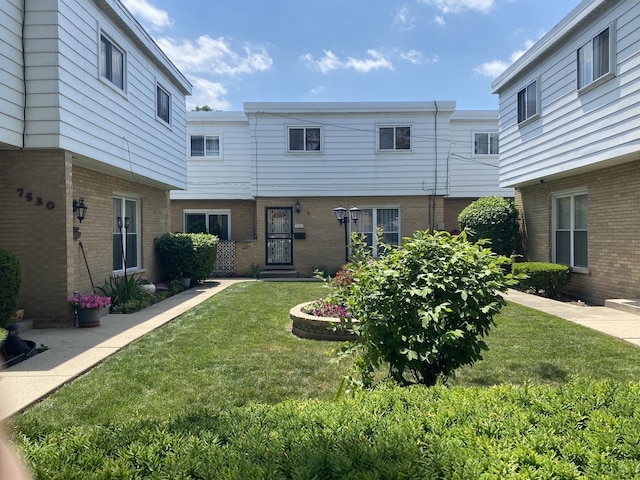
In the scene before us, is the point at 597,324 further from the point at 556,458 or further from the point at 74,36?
the point at 74,36

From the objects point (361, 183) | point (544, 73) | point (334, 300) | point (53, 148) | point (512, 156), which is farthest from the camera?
point (361, 183)

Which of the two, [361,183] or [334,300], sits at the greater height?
[361,183]

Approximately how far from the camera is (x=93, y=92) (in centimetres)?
783

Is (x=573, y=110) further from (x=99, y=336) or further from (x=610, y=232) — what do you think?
(x=99, y=336)

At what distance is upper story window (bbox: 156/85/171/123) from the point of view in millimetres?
11391

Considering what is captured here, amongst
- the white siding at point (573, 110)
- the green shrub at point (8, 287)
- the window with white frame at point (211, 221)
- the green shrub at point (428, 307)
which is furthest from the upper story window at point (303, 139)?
the green shrub at point (428, 307)

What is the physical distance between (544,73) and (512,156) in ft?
8.35

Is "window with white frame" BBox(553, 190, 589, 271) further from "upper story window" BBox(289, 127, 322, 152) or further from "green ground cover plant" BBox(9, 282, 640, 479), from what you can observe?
"green ground cover plant" BBox(9, 282, 640, 479)

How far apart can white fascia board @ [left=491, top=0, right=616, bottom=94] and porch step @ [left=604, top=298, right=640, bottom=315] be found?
5.85 m

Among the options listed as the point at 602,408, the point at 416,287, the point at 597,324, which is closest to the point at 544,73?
the point at 597,324

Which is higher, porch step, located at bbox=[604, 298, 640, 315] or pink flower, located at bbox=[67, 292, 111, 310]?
pink flower, located at bbox=[67, 292, 111, 310]

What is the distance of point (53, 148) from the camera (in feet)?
22.5

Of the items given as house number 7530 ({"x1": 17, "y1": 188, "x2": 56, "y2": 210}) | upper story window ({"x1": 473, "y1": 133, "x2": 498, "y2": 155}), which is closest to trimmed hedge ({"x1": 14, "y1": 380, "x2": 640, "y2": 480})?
house number 7530 ({"x1": 17, "y1": 188, "x2": 56, "y2": 210})

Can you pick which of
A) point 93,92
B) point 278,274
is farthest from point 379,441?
point 278,274
